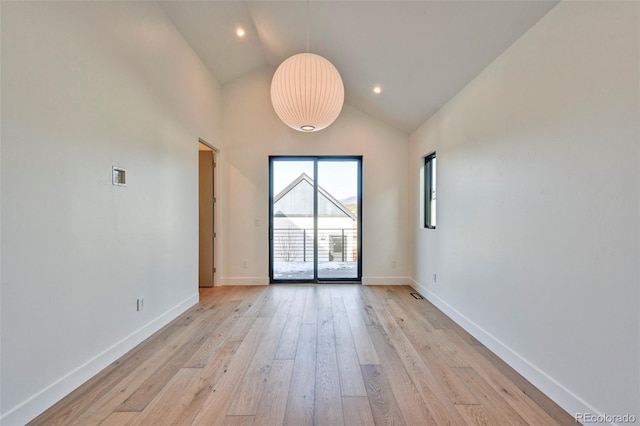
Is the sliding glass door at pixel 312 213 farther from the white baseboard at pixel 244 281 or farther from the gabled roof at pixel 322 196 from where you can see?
the white baseboard at pixel 244 281

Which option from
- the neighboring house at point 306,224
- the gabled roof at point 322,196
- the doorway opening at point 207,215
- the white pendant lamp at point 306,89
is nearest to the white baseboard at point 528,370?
the neighboring house at point 306,224

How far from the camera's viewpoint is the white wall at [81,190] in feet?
4.86

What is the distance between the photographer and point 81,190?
1.89 m

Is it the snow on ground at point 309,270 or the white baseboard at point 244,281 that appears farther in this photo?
the snow on ground at point 309,270

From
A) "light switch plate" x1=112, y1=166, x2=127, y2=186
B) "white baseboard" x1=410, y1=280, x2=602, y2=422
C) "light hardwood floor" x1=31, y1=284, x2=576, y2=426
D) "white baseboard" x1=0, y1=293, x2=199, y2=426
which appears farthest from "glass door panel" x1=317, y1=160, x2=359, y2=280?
"light switch plate" x1=112, y1=166, x2=127, y2=186

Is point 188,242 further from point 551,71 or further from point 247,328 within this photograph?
point 551,71

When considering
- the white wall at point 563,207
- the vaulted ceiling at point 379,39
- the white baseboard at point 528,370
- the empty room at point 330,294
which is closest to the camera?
the white wall at point 563,207

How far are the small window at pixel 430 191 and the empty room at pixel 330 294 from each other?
0.18ft

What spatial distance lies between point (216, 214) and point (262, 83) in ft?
7.46

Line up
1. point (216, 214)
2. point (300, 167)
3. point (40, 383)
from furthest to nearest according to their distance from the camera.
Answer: point (300, 167) → point (216, 214) → point (40, 383)

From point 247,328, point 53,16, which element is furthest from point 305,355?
point 53,16

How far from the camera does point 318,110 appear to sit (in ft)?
7.53

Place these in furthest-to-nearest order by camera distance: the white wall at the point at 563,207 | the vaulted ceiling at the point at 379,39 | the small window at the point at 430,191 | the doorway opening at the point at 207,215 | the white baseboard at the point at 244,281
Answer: the white baseboard at the point at 244,281
the doorway opening at the point at 207,215
the small window at the point at 430,191
the vaulted ceiling at the point at 379,39
the white wall at the point at 563,207

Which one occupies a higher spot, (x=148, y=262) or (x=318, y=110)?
(x=318, y=110)
